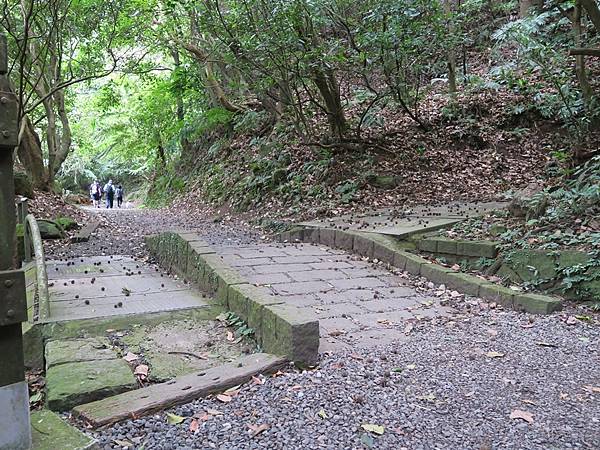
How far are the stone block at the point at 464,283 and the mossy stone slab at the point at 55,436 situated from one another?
3.69 m

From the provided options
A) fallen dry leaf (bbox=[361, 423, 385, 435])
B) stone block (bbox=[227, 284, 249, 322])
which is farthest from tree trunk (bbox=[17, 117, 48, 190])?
fallen dry leaf (bbox=[361, 423, 385, 435])

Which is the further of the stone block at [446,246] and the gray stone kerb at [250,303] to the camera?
the stone block at [446,246]

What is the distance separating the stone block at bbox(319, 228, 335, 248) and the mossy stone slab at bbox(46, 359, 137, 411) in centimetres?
409

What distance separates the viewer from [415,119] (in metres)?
10.8

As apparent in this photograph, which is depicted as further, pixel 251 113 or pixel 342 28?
pixel 251 113

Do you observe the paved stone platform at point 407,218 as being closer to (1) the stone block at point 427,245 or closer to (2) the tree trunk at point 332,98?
(1) the stone block at point 427,245

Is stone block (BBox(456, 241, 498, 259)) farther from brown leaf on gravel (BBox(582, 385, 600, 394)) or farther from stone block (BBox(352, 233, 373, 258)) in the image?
brown leaf on gravel (BBox(582, 385, 600, 394))

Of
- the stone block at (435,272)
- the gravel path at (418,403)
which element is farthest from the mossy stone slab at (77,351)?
the stone block at (435,272)

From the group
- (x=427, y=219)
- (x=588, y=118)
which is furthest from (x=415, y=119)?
(x=427, y=219)

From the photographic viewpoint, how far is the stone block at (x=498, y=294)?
443 centimetres

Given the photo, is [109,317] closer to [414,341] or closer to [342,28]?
[414,341]

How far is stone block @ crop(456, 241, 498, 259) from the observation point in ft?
17.1

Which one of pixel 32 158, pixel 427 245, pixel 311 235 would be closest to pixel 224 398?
pixel 427 245

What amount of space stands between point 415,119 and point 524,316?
24.1ft
